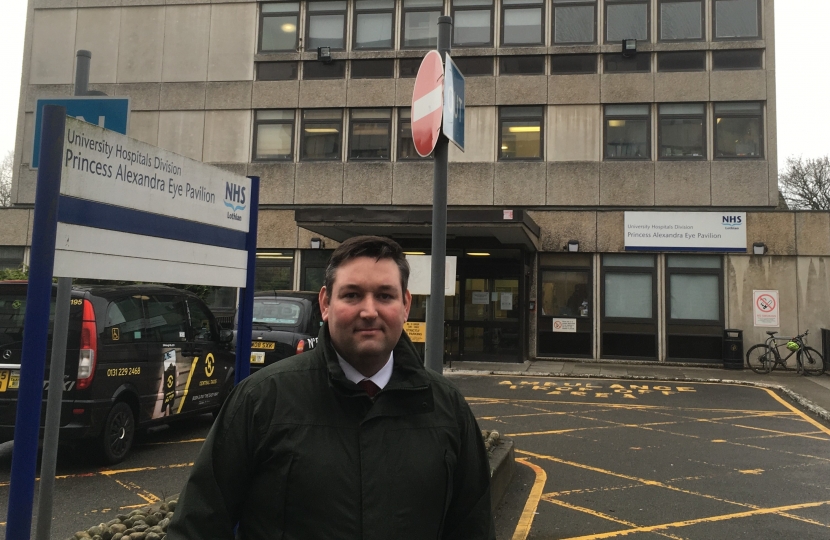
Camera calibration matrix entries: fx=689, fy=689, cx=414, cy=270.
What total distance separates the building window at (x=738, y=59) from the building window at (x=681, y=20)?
848 millimetres

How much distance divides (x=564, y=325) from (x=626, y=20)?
9227 millimetres

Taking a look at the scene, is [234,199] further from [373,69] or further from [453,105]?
[373,69]

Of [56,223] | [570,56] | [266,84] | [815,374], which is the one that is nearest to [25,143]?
[266,84]

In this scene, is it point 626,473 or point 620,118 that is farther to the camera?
point 620,118

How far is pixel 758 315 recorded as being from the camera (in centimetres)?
1883

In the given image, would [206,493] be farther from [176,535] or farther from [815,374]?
[815,374]

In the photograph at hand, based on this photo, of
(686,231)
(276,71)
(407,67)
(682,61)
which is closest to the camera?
(686,231)

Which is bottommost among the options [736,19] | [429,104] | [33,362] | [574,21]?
[33,362]

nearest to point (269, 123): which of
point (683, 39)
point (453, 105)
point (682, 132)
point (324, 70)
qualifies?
point (324, 70)

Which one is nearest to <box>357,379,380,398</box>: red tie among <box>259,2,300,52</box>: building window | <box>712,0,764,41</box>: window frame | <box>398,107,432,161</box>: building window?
<box>398,107,432,161</box>: building window

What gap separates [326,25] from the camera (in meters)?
22.0

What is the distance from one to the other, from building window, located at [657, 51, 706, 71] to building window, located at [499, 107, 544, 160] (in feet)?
12.2

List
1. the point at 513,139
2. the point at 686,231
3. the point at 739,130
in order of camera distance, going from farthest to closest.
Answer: the point at 513,139 → the point at 739,130 → the point at 686,231

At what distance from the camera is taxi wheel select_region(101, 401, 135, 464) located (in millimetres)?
6746
